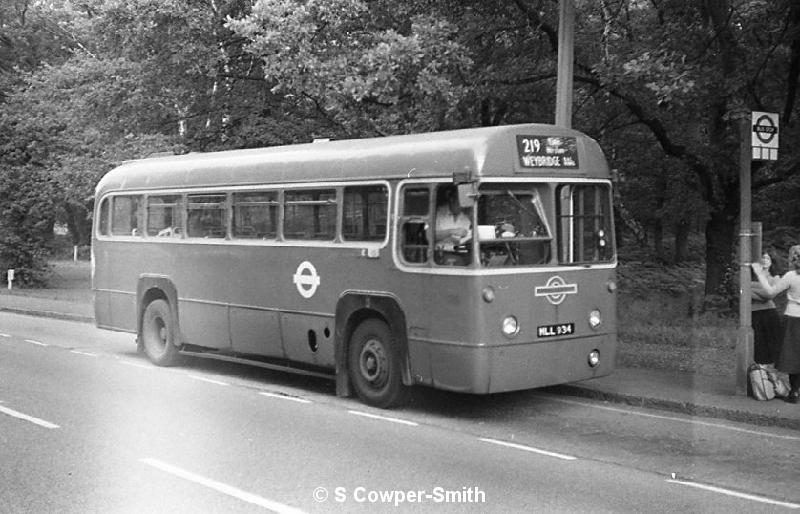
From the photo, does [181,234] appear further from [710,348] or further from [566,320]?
[710,348]

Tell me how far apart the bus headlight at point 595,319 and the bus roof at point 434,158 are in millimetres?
1477

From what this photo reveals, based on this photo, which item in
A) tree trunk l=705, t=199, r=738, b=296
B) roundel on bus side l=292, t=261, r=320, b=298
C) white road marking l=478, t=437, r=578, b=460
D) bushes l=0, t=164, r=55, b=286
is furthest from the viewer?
bushes l=0, t=164, r=55, b=286

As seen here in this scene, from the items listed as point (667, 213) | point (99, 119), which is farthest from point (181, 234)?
point (667, 213)

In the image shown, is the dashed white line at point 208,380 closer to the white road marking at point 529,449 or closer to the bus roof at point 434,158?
the bus roof at point 434,158

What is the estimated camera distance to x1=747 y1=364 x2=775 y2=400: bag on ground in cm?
1087

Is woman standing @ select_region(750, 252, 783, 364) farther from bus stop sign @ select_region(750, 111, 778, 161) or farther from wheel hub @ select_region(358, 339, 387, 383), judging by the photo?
wheel hub @ select_region(358, 339, 387, 383)

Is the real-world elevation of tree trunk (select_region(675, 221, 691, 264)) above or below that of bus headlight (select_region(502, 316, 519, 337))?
above

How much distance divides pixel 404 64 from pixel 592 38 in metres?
5.39

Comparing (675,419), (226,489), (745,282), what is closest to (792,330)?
(745,282)

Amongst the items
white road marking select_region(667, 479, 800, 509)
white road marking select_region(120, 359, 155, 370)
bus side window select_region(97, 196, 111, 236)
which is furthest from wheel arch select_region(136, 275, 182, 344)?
white road marking select_region(667, 479, 800, 509)

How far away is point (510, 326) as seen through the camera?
1015 cm

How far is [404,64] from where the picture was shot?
51.8ft

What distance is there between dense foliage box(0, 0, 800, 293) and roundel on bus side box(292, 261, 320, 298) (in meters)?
4.48

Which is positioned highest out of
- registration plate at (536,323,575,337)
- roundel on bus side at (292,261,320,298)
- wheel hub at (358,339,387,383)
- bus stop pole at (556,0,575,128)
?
bus stop pole at (556,0,575,128)
